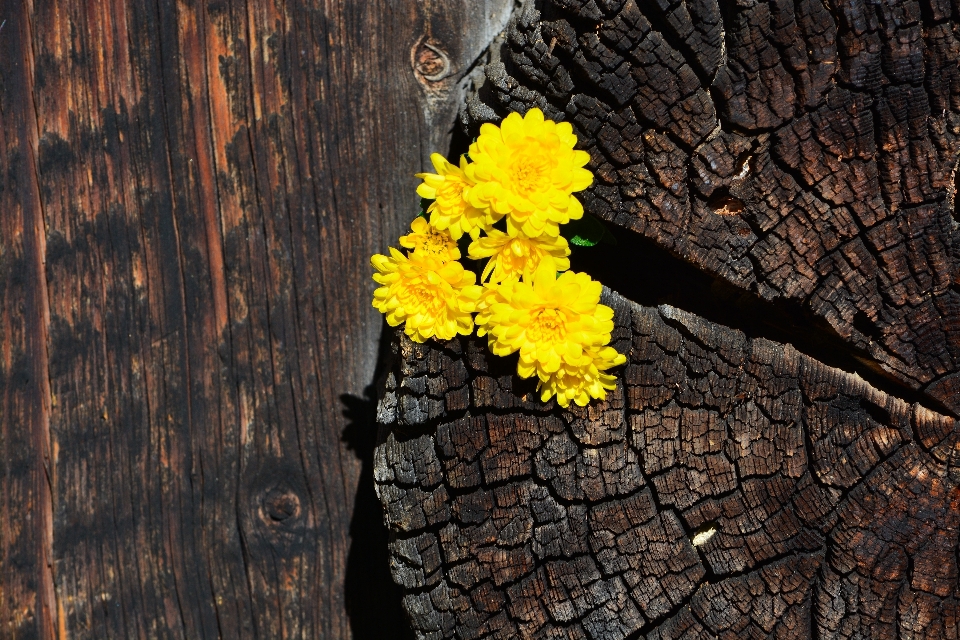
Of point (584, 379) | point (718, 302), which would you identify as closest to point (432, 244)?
point (584, 379)

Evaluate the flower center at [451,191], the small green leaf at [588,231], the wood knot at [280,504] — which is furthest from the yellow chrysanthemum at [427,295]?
A: the wood knot at [280,504]

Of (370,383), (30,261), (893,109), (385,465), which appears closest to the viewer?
(893,109)

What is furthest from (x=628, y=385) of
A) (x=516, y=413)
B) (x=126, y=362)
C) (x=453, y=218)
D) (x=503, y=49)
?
(x=126, y=362)

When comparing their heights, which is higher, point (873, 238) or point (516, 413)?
point (873, 238)

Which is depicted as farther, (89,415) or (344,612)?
(344,612)

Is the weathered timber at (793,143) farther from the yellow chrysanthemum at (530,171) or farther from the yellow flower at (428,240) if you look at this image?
the yellow flower at (428,240)

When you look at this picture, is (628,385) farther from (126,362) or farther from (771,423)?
(126,362)

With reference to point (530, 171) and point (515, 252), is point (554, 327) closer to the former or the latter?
point (515, 252)
